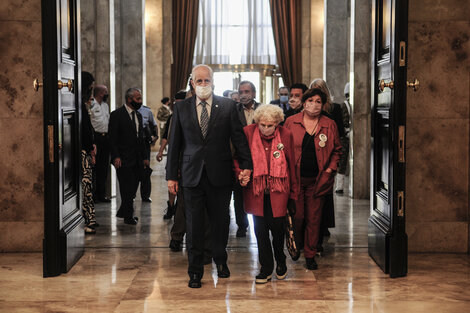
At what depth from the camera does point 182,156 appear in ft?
19.5

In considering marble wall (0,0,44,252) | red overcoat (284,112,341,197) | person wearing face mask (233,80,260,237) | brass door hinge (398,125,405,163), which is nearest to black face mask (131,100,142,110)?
person wearing face mask (233,80,260,237)

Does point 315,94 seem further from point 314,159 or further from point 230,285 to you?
point 230,285

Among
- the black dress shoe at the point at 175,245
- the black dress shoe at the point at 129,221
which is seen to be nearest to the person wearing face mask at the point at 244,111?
the black dress shoe at the point at 175,245

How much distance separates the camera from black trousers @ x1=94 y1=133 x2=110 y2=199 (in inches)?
422

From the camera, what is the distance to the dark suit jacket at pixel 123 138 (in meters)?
8.98

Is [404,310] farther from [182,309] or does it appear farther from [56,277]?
[56,277]

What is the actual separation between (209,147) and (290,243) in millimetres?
970

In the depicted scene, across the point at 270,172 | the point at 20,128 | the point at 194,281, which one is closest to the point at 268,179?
the point at 270,172

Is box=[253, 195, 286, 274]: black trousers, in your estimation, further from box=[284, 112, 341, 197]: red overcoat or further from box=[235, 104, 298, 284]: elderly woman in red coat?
box=[284, 112, 341, 197]: red overcoat

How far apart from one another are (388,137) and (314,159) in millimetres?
704

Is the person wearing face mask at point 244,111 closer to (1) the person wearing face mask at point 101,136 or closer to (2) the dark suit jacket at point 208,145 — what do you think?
(2) the dark suit jacket at point 208,145

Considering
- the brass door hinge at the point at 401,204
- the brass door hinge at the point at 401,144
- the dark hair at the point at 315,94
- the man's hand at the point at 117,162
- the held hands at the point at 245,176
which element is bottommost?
the brass door hinge at the point at 401,204

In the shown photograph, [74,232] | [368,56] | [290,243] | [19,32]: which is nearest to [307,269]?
[290,243]

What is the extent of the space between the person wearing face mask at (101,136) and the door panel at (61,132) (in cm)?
353
